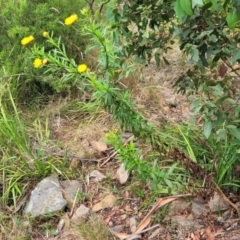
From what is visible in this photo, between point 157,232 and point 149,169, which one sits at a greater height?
point 149,169

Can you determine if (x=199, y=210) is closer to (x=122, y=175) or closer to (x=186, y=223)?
(x=186, y=223)

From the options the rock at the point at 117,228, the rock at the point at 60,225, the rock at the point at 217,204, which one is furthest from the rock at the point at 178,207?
the rock at the point at 60,225

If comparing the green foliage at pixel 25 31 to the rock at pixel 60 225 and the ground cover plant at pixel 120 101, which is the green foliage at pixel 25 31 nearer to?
the ground cover plant at pixel 120 101

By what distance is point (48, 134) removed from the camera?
326 centimetres

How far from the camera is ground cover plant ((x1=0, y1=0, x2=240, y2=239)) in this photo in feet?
6.81

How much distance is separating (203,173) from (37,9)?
1938 millimetres

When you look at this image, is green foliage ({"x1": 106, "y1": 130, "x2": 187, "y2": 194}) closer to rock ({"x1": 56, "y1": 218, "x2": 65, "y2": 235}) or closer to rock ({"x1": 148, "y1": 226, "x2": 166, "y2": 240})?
rock ({"x1": 148, "y1": 226, "x2": 166, "y2": 240})

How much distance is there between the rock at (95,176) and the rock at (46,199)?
19 centimetres

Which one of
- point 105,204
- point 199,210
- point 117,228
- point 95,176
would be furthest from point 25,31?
point 199,210

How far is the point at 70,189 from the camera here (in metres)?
2.95

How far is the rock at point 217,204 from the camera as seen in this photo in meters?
2.47

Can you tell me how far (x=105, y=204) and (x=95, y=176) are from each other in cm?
24

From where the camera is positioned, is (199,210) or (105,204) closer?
(199,210)

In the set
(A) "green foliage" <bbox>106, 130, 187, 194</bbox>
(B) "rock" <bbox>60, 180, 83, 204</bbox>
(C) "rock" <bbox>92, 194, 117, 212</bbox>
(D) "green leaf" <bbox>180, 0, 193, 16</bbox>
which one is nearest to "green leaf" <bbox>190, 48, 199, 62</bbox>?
(A) "green foliage" <bbox>106, 130, 187, 194</bbox>
